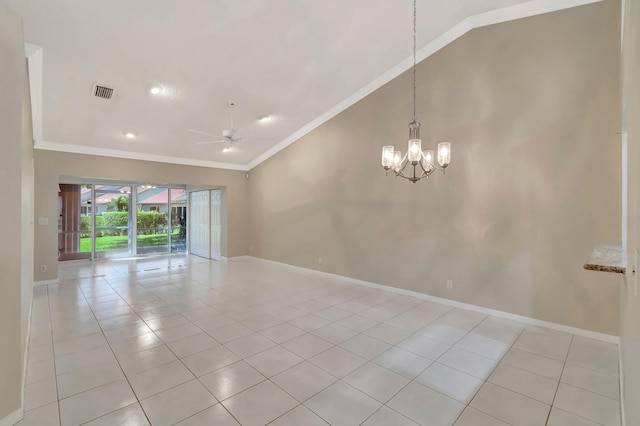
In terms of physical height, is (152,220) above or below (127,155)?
below

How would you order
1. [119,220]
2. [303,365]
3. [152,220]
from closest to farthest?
[303,365], [119,220], [152,220]

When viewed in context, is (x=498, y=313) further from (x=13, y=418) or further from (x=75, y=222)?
(x=75, y=222)

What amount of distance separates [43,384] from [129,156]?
5.43 m

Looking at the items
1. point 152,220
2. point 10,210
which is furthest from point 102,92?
point 152,220

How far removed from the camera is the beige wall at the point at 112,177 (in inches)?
216

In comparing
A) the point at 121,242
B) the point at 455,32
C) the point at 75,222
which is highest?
the point at 455,32

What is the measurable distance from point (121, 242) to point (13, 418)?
26.1 ft

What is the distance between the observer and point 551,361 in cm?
281

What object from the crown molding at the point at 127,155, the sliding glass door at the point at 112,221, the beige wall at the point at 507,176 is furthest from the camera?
the sliding glass door at the point at 112,221

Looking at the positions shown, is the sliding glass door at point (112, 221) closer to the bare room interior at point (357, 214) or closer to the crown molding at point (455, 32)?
the bare room interior at point (357, 214)

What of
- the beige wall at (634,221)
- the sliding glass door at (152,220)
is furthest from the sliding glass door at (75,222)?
the beige wall at (634,221)

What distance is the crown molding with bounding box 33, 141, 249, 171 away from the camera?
5605 mm

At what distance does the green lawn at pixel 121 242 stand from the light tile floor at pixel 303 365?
13.6ft

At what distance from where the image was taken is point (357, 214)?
220 inches
